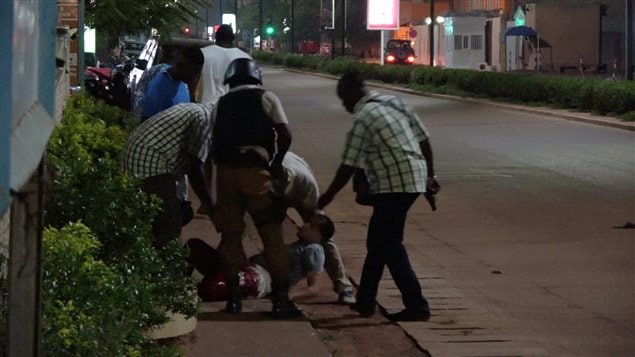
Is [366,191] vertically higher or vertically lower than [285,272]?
higher

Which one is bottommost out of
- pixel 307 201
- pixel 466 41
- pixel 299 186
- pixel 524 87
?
pixel 307 201

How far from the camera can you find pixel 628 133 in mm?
24062

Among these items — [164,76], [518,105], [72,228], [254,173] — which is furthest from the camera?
[518,105]

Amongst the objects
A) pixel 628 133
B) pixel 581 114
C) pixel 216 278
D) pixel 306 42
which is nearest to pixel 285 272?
pixel 216 278

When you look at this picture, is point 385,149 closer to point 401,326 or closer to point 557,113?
point 401,326

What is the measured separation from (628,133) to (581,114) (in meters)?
4.56

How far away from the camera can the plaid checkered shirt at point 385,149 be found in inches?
300

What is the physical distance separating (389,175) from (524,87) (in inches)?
1044

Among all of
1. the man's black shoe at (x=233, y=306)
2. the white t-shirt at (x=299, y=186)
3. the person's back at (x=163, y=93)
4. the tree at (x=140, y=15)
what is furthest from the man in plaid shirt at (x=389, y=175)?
the tree at (x=140, y=15)

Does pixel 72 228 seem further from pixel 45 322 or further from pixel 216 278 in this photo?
pixel 216 278

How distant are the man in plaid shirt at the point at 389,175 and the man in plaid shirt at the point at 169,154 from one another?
0.89m

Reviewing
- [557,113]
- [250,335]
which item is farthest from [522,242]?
[557,113]

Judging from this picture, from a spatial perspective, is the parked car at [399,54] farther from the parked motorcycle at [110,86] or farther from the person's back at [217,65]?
the person's back at [217,65]

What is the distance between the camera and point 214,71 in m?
12.1
